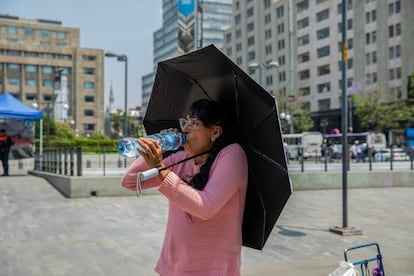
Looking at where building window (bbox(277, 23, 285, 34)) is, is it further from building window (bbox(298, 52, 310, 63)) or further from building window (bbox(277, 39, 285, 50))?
building window (bbox(298, 52, 310, 63))

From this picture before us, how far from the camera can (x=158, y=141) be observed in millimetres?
1947

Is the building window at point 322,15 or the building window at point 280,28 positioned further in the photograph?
the building window at point 280,28

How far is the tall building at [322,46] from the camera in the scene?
50562 mm

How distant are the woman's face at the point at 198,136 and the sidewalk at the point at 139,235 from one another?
3318mm

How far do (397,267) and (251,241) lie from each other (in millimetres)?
3711

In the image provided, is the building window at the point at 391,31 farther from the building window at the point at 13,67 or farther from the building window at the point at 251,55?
the building window at the point at 13,67

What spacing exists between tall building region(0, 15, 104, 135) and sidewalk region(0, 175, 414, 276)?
7301 cm

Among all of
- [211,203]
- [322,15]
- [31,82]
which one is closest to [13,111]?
→ [211,203]

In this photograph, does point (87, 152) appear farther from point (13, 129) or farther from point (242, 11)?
point (242, 11)

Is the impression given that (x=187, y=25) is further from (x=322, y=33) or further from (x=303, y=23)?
(x=303, y=23)

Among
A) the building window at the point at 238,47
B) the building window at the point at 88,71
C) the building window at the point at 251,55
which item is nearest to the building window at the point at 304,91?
the building window at the point at 251,55

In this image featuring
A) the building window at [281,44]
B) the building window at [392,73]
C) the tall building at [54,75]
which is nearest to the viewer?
the building window at [392,73]

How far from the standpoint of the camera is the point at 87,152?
13195 millimetres

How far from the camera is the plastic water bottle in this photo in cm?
183
